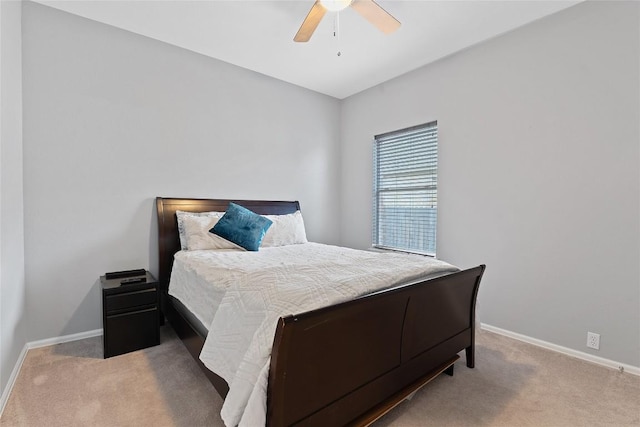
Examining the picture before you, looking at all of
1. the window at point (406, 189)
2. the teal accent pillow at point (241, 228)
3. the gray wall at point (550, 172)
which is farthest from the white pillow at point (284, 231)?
the gray wall at point (550, 172)

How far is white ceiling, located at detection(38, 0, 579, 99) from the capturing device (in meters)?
2.46

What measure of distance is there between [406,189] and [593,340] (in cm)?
216

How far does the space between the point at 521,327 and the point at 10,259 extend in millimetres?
3977

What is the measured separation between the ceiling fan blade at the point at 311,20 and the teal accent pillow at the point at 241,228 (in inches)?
66.6

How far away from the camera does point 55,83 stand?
2.53 meters

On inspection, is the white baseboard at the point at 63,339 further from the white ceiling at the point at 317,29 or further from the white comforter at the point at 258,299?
the white ceiling at the point at 317,29

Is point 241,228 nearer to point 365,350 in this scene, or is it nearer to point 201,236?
point 201,236

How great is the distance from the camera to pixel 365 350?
148cm

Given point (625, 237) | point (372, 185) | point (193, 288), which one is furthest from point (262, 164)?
point (625, 237)

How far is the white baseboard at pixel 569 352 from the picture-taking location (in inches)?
86.4

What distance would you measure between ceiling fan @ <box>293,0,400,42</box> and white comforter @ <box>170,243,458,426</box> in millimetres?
1764

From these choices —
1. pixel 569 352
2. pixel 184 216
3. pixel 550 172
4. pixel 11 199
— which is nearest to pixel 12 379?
pixel 11 199

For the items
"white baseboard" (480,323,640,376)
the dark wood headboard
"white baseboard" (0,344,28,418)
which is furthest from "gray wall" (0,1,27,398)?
"white baseboard" (480,323,640,376)

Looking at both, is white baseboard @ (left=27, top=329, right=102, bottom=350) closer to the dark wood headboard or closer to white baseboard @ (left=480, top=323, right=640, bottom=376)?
the dark wood headboard
